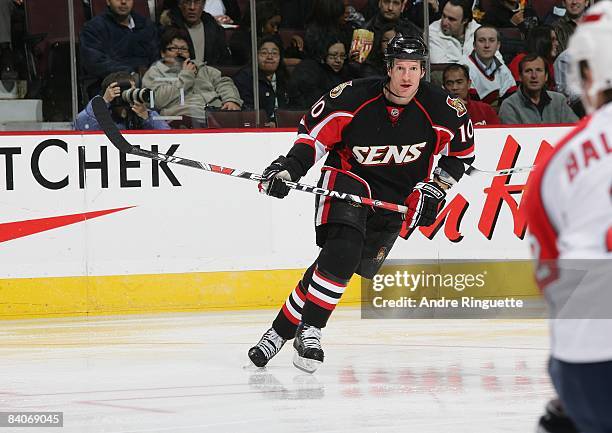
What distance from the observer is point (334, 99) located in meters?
4.50

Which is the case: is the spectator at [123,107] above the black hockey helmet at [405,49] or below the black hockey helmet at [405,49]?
below

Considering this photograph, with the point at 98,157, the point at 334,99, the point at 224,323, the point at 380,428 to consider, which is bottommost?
the point at 224,323

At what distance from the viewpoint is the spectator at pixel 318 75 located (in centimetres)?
664

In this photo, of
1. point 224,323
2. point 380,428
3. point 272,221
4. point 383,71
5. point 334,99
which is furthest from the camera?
point 383,71

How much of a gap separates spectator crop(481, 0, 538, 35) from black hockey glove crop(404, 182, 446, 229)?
9.36 feet

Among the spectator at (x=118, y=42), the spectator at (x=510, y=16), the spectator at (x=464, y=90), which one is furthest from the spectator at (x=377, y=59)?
the spectator at (x=118, y=42)

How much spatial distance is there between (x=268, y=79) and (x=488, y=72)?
4.03 feet

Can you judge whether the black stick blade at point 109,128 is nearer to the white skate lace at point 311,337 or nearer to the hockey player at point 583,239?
the white skate lace at point 311,337

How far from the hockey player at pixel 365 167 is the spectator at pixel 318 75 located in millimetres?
2038

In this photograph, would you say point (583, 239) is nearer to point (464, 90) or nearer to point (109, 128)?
point (109, 128)

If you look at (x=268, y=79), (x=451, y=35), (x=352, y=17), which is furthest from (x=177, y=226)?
(x=451, y=35)

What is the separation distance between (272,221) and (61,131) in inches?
44.7

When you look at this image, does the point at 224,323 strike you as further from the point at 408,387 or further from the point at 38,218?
the point at 408,387

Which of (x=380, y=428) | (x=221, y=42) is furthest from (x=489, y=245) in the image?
(x=380, y=428)
